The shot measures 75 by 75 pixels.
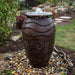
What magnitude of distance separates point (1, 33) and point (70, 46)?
2.31m

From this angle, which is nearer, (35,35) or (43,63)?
(35,35)

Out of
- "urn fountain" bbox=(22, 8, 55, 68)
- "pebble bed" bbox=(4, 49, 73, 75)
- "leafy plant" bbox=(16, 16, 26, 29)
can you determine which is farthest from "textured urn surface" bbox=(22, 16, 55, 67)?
"leafy plant" bbox=(16, 16, 26, 29)

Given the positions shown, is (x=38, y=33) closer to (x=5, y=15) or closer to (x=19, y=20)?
(x=5, y=15)

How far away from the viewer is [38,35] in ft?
7.70

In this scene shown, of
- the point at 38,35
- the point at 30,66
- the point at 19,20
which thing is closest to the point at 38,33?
the point at 38,35

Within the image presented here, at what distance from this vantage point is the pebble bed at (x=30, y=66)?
270cm

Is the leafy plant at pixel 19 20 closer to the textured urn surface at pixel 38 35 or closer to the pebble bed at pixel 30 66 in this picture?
the pebble bed at pixel 30 66

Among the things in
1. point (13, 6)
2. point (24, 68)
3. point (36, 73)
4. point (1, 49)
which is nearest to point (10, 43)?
point (1, 49)

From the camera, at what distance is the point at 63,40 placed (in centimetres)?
464

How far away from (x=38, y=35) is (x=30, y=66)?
0.91 m

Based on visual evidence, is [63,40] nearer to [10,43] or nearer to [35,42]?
[10,43]

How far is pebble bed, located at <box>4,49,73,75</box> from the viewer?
106 inches

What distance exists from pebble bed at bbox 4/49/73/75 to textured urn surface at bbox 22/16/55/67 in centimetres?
39

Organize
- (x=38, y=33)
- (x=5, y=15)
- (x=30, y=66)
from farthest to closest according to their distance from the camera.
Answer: (x=5, y=15)
(x=30, y=66)
(x=38, y=33)
